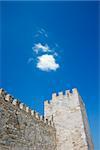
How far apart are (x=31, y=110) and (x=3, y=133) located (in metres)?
3.18

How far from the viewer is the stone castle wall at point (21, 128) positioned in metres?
8.31

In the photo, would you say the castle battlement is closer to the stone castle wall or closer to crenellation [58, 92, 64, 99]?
the stone castle wall

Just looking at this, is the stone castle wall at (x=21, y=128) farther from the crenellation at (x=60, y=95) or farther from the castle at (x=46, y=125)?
the crenellation at (x=60, y=95)

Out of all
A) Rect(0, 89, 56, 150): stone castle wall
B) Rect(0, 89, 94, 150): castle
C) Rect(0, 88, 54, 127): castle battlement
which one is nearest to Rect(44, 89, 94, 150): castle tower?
Rect(0, 89, 94, 150): castle

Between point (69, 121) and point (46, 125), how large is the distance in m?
1.70

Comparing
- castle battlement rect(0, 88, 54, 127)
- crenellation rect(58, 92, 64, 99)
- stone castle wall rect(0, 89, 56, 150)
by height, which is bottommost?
stone castle wall rect(0, 89, 56, 150)

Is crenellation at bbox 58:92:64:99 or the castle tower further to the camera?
crenellation at bbox 58:92:64:99

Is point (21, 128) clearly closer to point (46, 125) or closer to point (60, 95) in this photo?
point (46, 125)

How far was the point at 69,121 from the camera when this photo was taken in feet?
42.1

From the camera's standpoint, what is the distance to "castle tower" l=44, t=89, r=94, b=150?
39.2 feet

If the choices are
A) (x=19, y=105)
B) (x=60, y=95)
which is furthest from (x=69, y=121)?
(x=19, y=105)

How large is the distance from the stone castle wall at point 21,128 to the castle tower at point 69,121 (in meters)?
0.86

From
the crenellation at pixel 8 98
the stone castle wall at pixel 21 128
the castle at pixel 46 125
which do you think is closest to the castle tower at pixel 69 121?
the castle at pixel 46 125

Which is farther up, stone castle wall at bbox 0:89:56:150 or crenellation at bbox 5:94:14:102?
crenellation at bbox 5:94:14:102
